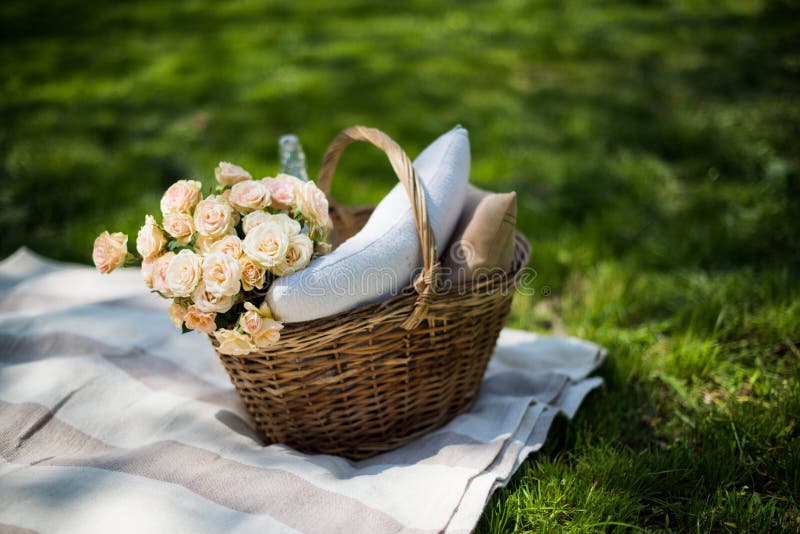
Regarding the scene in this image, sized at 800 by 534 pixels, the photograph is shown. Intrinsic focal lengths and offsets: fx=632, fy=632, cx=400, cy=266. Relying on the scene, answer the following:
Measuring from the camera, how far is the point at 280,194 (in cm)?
168

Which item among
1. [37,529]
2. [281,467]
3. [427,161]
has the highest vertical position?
[427,161]

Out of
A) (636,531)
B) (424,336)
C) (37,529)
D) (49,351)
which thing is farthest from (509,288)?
(49,351)

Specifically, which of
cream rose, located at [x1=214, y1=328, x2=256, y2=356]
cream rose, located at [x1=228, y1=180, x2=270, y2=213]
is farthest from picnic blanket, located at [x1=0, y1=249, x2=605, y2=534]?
cream rose, located at [x1=228, y1=180, x2=270, y2=213]

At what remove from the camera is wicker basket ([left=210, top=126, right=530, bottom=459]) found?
1.64 m

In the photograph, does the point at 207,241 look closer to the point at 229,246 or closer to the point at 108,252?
the point at 229,246

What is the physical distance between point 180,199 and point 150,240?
13cm

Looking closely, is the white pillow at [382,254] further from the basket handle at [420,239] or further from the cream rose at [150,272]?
the cream rose at [150,272]

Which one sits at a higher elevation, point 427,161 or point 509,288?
point 427,161

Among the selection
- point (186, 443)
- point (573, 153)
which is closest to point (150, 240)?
point (186, 443)

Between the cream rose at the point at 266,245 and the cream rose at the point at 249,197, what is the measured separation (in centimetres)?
11

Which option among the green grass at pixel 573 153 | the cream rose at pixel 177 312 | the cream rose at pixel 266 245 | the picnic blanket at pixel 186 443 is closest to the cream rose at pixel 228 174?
the cream rose at pixel 266 245

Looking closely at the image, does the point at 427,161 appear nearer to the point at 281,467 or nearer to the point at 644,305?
the point at 281,467

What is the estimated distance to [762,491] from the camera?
176 centimetres

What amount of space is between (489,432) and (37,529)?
3.91 feet
